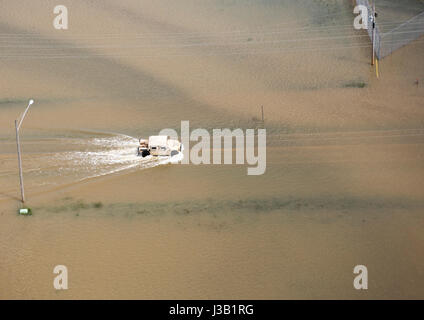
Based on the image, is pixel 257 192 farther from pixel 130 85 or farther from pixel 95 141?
pixel 130 85

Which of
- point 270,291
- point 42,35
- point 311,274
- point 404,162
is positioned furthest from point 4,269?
point 42,35

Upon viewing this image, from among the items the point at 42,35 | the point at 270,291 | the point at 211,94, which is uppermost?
the point at 42,35

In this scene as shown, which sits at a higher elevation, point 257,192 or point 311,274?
point 257,192

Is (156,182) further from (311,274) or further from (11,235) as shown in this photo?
(311,274)

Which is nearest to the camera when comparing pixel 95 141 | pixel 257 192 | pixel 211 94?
pixel 257 192

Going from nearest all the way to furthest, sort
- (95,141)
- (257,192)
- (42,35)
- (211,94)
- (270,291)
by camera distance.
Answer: (270,291) → (257,192) → (95,141) → (211,94) → (42,35)

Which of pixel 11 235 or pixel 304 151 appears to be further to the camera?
pixel 304 151

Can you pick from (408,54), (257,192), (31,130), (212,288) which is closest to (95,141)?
(31,130)
